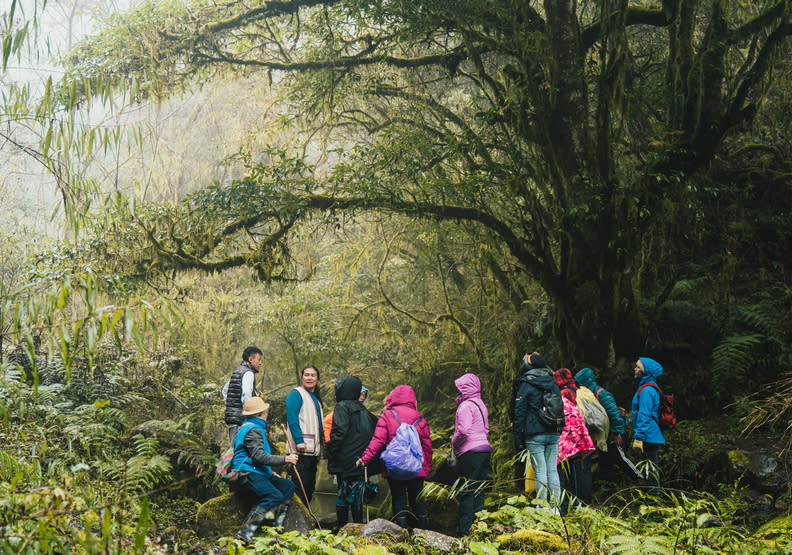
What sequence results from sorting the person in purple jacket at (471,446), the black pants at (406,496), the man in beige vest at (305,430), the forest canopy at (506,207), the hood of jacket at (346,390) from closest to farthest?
the person in purple jacket at (471,446)
the black pants at (406,496)
the hood of jacket at (346,390)
the man in beige vest at (305,430)
the forest canopy at (506,207)

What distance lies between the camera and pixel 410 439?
5.30 m

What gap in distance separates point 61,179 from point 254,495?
327 centimetres

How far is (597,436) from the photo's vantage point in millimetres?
6129

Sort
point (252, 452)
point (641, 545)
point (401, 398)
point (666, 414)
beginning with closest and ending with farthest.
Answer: point (641, 545) < point (252, 452) < point (401, 398) < point (666, 414)

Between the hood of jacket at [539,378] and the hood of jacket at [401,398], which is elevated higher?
the hood of jacket at [539,378]

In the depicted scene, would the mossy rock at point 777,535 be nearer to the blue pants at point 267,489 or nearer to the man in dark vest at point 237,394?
the blue pants at point 267,489

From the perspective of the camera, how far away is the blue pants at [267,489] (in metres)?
4.93

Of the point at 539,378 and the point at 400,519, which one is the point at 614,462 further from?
the point at 400,519

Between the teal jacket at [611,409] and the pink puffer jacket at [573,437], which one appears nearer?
the pink puffer jacket at [573,437]

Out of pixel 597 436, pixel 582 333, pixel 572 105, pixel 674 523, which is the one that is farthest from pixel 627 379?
pixel 674 523

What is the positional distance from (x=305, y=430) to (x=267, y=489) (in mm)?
1001

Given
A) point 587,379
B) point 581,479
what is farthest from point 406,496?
point 587,379

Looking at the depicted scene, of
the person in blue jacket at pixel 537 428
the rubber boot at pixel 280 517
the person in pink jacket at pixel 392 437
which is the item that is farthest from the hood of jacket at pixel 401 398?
the rubber boot at pixel 280 517

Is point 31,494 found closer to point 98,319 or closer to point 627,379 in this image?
point 98,319
